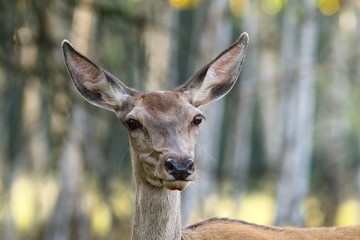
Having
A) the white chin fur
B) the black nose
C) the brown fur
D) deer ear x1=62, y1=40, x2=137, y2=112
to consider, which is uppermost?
deer ear x1=62, y1=40, x2=137, y2=112

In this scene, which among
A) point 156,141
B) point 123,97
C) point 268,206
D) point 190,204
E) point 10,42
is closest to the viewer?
point 156,141

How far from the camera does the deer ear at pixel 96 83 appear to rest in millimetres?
8359

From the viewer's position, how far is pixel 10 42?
35.4 feet

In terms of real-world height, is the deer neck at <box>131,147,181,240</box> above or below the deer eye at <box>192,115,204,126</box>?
below

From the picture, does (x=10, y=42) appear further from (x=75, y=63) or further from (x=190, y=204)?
(x=190, y=204)

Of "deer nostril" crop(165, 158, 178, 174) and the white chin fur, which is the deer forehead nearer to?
"deer nostril" crop(165, 158, 178, 174)

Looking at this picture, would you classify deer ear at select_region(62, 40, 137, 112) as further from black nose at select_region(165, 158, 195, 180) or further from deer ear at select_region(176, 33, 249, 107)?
black nose at select_region(165, 158, 195, 180)

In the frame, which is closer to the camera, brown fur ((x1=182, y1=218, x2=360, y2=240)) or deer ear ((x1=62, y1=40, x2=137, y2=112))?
brown fur ((x1=182, y1=218, x2=360, y2=240))

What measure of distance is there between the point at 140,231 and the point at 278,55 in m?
32.4

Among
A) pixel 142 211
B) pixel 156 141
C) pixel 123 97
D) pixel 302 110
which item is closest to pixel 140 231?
pixel 142 211

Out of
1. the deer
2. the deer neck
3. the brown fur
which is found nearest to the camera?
the deer

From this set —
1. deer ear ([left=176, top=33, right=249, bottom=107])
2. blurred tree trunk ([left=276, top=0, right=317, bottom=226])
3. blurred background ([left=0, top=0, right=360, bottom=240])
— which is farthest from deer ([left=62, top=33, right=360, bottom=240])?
blurred tree trunk ([left=276, top=0, right=317, bottom=226])

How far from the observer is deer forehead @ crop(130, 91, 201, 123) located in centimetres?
783

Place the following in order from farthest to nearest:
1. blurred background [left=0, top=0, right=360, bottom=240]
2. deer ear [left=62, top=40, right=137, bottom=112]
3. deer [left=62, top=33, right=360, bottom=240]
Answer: blurred background [left=0, top=0, right=360, bottom=240], deer ear [left=62, top=40, right=137, bottom=112], deer [left=62, top=33, right=360, bottom=240]
